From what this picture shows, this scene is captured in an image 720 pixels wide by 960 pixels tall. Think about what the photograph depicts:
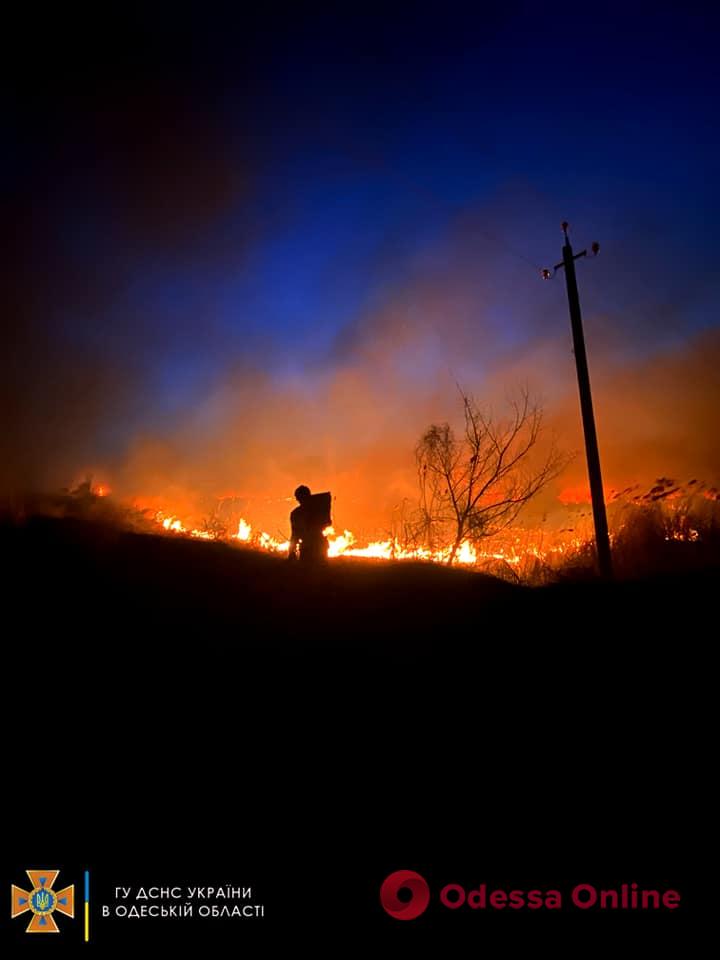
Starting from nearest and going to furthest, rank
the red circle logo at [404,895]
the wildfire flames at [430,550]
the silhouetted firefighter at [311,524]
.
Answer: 1. the red circle logo at [404,895]
2. the silhouetted firefighter at [311,524]
3. the wildfire flames at [430,550]

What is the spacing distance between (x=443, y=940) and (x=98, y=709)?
A: 3099 mm

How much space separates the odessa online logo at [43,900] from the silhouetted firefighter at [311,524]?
6.77 metres

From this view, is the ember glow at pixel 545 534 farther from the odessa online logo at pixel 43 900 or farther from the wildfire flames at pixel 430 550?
the odessa online logo at pixel 43 900

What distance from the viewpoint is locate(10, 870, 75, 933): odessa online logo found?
2691 millimetres

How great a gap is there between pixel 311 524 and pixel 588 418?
7.98m

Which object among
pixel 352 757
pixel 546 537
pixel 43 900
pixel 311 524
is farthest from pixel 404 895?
pixel 546 537

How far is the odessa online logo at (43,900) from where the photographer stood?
269cm

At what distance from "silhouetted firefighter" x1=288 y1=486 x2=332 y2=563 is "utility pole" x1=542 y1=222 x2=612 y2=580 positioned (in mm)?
6939

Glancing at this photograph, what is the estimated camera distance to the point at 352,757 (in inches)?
143

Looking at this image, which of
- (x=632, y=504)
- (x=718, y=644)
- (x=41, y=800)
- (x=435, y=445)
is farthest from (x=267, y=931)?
(x=632, y=504)

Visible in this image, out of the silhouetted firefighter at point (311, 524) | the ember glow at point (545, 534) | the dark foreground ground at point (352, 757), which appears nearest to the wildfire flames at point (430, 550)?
the ember glow at point (545, 534)

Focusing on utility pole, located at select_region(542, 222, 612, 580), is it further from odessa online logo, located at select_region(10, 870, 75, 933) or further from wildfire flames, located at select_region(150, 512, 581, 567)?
odessa online logo, located at select_region(10, 870, 75, 933)

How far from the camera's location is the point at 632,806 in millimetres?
3248

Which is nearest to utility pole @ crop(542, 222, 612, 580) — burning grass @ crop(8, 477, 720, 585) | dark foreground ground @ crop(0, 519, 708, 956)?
burning grass @ crop(8, 477, 720, 585)
